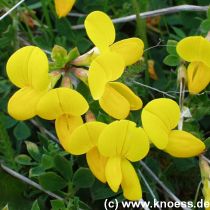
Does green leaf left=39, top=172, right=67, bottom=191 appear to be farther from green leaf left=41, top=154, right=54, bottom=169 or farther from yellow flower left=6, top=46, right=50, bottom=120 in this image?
yellow flower left=6, top=46, right=50, bottom=120

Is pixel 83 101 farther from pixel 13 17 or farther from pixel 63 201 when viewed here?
pixel 13 17

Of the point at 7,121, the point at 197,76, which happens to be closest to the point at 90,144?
the point at 197,76

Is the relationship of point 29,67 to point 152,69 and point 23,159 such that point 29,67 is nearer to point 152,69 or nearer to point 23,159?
point 23,159

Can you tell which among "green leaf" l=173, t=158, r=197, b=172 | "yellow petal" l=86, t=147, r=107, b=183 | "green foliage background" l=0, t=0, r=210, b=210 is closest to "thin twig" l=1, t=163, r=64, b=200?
"green foliage background" l=0, t=0, r=210, b=210

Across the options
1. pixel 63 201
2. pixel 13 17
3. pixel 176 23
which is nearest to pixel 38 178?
pixel 63 201

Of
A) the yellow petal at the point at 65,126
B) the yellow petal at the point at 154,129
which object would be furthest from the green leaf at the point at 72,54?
the yellow petal at the point at 154,129

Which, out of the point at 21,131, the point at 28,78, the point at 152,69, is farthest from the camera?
the point at 152,69
